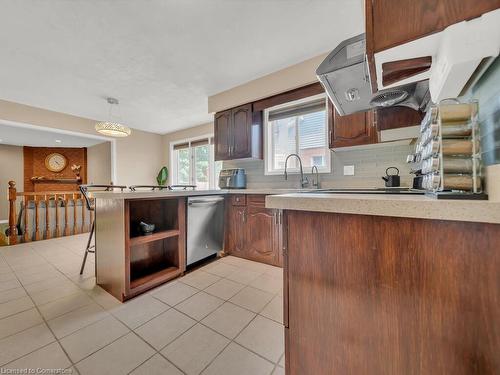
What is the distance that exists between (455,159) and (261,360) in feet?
4.26

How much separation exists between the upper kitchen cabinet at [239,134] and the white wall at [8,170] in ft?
27.3

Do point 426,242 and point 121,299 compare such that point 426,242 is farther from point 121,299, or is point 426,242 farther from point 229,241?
point 229,241

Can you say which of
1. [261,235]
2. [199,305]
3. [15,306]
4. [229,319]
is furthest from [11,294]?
[261,235]

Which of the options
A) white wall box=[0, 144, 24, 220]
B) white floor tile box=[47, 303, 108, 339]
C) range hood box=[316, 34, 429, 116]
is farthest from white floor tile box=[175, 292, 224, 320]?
white wall box=[0, 144, 24, 220]

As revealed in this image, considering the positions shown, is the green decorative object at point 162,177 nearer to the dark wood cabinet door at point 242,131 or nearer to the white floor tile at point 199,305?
the dark wood cabinet door at point 242,131

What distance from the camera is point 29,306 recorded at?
5.25 feet

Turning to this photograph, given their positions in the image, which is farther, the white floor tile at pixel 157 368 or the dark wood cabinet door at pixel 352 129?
the dark wood cabinet door at pixel 352 129

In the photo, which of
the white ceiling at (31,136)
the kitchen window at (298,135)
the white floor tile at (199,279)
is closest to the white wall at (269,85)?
the kitchen window at (298,135)

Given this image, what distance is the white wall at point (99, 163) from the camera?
5.73 metres

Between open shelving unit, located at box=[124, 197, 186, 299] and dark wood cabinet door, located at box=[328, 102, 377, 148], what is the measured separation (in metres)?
1.85

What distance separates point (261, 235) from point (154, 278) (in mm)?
1263

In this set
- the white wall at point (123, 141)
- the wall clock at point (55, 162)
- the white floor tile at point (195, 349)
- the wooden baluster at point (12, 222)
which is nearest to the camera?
the white floor tile at point (195, 349)

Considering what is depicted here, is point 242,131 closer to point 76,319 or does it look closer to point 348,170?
point 348,170

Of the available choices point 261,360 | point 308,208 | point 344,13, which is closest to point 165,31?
point 344,13
